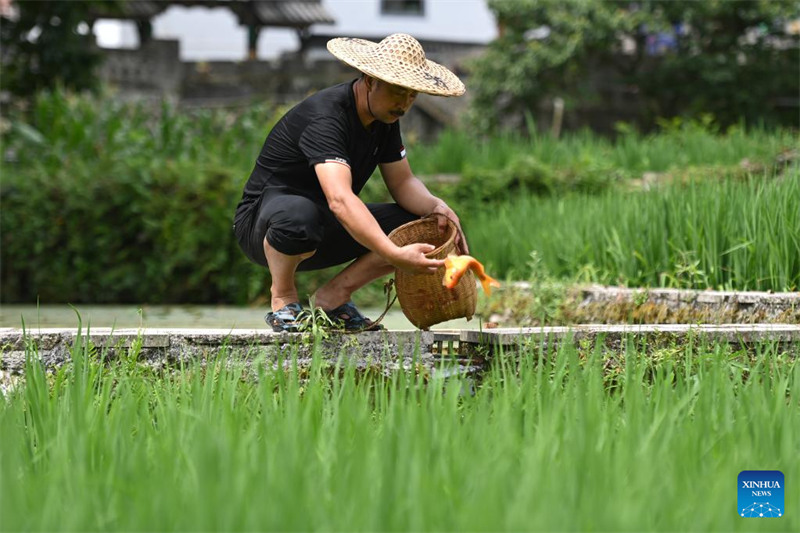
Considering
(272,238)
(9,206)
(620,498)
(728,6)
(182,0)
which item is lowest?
(620,498)

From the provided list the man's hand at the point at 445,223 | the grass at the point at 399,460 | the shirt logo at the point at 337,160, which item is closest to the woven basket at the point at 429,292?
the man's hand at the point at 445,223

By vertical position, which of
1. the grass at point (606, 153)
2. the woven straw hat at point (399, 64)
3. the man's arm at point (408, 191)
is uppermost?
the grass at point (606, 153)

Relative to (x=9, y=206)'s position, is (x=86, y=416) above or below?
below

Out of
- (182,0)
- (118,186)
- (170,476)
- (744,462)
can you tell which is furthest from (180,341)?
(182,0)

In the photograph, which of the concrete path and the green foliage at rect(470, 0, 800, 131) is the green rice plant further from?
the green foliage at rect(470, 0, 800, 131)

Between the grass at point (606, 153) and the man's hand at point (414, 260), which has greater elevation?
the grass at point (606, 153)

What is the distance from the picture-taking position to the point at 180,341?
11.1 ft

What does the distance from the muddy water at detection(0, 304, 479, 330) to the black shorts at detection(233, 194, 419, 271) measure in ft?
3.51

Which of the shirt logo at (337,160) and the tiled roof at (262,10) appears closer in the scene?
the shirt logo at (337,160)

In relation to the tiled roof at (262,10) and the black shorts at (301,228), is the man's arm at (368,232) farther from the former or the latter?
the tiled roof at (262,10)

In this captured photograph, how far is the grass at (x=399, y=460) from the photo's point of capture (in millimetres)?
1778

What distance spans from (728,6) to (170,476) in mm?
12884

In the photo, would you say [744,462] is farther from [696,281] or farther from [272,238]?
[696,281]

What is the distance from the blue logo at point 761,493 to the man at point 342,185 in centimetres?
126
